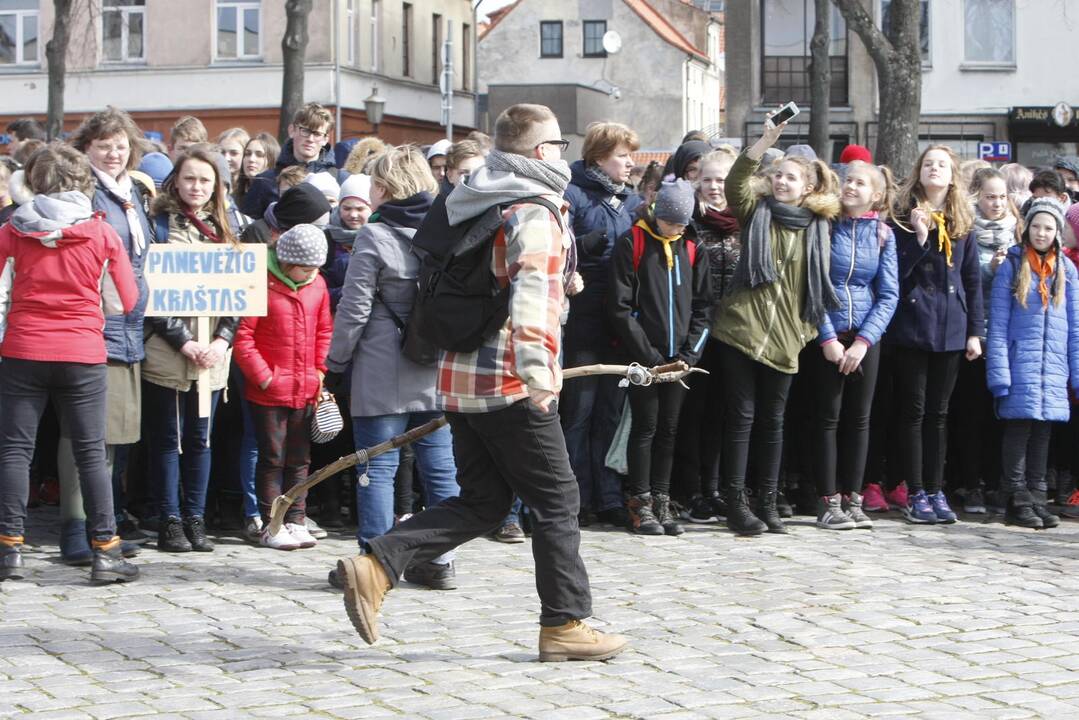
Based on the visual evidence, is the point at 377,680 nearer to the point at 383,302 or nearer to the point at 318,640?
the point at 318,640

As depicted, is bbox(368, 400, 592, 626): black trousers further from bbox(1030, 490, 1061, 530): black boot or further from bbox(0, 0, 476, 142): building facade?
bbox(0, 0, 476, 142): building facade

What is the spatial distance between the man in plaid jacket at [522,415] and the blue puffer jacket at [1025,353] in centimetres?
450

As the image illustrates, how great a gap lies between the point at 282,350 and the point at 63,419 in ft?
4.47

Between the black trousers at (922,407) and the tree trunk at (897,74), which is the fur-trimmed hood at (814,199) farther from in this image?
the tree trunk at (897,74)

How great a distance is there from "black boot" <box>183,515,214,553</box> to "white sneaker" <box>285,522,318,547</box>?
1.39ft

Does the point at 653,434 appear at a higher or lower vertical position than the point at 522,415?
lower

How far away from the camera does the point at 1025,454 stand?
10.4 metres

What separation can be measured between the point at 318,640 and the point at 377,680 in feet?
2.47


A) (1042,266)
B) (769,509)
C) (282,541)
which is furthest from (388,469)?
(1042,266)

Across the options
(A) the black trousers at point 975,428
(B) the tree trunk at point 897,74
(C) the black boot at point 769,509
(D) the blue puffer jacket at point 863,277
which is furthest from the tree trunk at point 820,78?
(C) the black boot at point 769,509

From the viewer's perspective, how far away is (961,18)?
139 ft

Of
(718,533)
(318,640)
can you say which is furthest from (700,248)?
(318,640)

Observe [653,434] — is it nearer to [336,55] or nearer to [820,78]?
[820,78]

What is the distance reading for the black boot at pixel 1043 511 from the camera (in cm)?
1023
